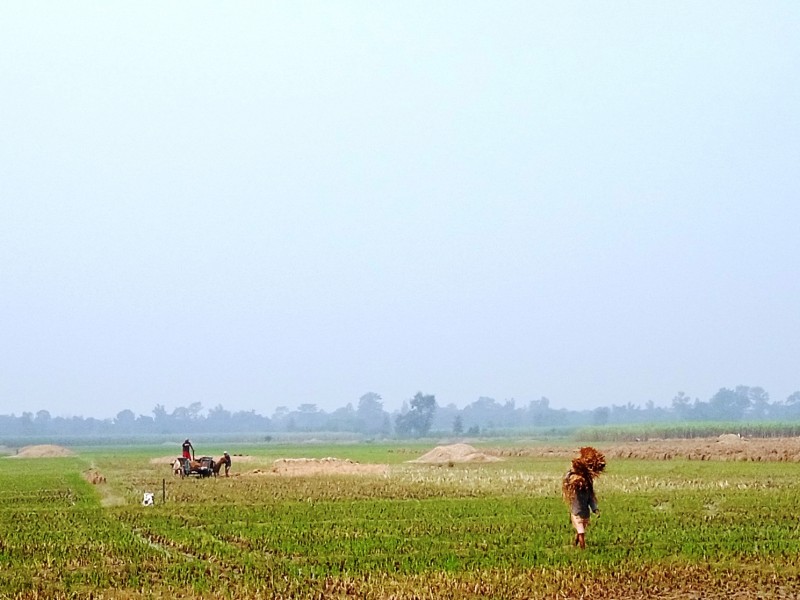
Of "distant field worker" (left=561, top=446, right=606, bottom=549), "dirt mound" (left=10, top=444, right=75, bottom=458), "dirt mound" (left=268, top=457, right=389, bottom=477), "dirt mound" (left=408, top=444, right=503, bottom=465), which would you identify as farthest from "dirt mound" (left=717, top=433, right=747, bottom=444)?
"dirt mound" (left=10, top=444, right=75, bottom=458)

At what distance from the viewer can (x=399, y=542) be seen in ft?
58.5

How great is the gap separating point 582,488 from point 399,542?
11.7ft

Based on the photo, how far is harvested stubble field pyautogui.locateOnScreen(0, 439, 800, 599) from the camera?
1356 centimetres

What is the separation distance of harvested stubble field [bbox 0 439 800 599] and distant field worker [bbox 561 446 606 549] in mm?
492

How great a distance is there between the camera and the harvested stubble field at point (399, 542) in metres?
13.6

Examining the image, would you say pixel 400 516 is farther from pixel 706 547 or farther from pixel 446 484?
pixel 446 484

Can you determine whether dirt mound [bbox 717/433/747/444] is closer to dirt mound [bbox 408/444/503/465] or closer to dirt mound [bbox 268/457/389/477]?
dirt mound [bbox 408/444/503/465]

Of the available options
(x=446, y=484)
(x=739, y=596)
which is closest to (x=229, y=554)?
(x=739, y=596)

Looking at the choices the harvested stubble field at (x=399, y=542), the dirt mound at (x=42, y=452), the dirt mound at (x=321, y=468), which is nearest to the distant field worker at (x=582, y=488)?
the harvested stubble field at (x=399, y=542)

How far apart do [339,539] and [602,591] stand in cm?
658

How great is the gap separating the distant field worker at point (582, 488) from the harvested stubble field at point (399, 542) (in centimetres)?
49

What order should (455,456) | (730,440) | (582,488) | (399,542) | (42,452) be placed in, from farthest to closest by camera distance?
(42,452) → (730,440) → (455,456) → (399,542) → (582,488)

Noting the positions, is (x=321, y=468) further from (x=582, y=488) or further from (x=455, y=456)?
(x=582, y=488)

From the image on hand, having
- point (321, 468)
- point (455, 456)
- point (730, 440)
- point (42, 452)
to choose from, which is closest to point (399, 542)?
point (321, 468)
